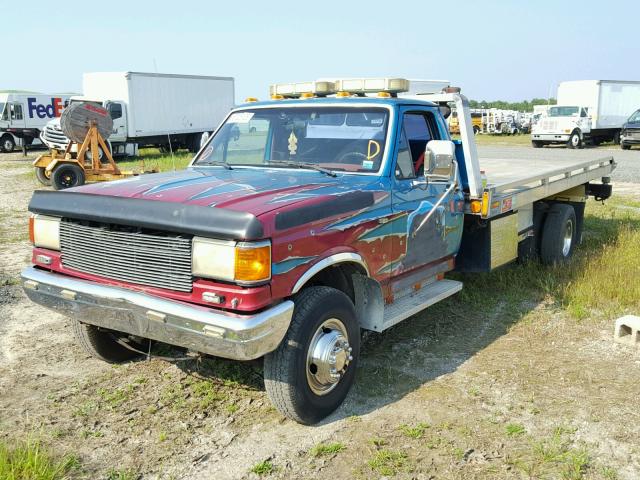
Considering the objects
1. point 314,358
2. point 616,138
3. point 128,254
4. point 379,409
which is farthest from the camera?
point 616,138

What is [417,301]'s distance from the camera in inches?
190

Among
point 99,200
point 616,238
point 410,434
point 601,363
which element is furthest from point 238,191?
point 616,238

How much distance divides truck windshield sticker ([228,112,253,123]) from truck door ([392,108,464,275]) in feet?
4.35

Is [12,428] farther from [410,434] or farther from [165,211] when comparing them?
[410,434]

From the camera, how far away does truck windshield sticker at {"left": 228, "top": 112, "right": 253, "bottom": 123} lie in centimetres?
521

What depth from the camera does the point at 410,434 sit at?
3.69 meters

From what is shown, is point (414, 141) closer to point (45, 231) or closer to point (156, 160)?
point (45, 231)

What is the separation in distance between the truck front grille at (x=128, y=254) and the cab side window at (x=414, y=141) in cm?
181

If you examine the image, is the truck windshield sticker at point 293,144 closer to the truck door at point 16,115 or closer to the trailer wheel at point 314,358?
the trailer wheel at point 314,358

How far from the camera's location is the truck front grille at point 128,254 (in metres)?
3.43

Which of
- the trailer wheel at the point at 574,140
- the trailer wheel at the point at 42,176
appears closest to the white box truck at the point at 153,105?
the trailer wheel at the point at 42,176

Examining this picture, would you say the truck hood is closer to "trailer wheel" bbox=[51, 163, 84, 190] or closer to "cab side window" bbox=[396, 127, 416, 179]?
"cab side window" bbox=[396, 127, 416, 179]

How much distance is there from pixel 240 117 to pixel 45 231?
192cm

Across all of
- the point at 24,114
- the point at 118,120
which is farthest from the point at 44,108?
the point at 118,120
